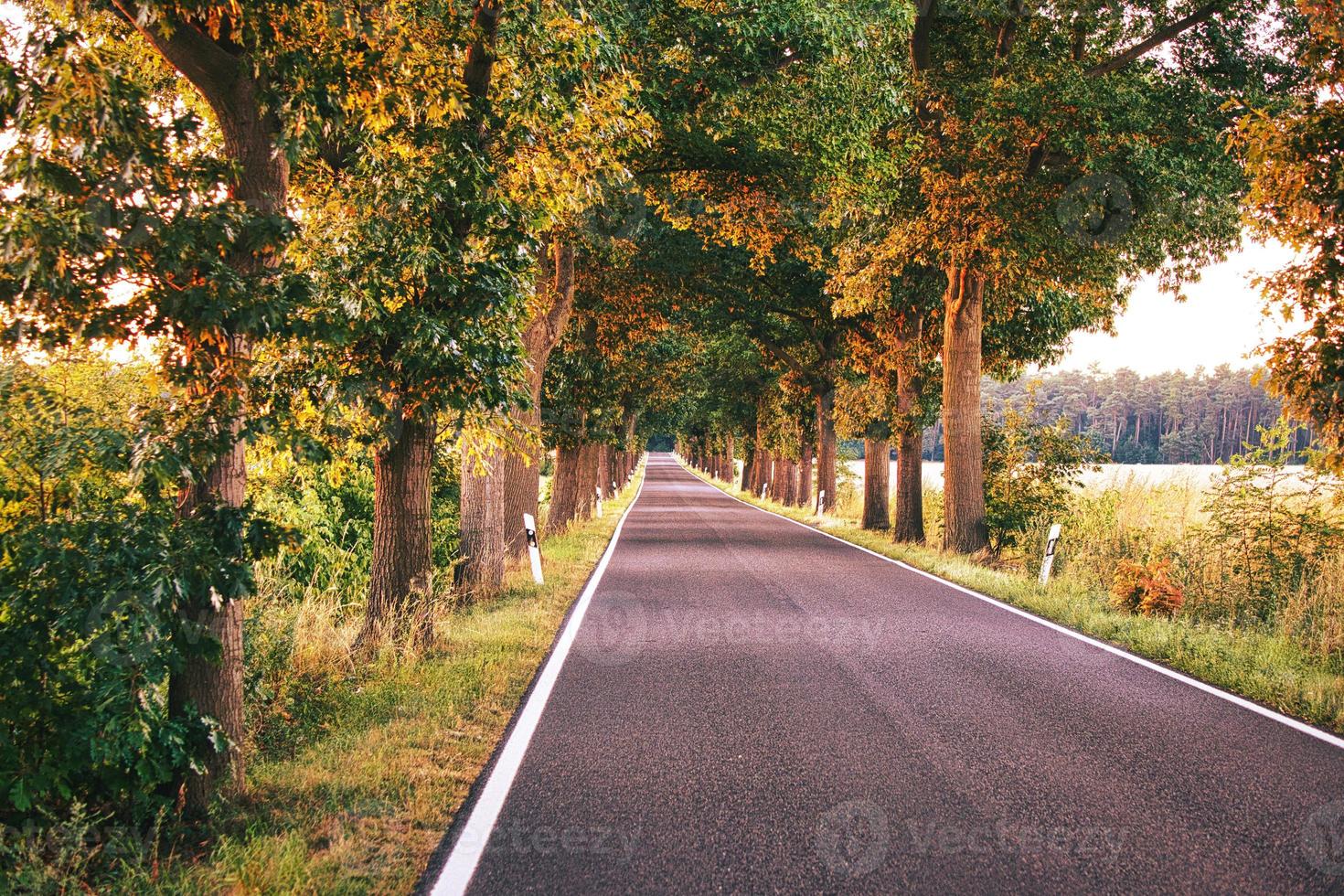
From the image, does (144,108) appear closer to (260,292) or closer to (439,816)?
(260,292)

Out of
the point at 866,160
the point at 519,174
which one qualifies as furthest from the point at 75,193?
the point at 866,160

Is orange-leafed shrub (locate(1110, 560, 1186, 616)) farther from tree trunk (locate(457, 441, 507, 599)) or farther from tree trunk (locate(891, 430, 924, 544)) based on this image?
tree trunk (locate(891, 430, 924, 544))

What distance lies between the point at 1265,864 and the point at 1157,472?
1783 cm

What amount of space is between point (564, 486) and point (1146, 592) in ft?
46.6

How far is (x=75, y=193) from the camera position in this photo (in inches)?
140

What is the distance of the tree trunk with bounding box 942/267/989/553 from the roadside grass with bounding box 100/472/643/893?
10.0 metres

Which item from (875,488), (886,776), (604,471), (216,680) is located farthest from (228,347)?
(604,471)

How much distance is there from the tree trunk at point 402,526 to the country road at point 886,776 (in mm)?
1602

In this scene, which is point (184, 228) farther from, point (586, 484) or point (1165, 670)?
point (586, 484)

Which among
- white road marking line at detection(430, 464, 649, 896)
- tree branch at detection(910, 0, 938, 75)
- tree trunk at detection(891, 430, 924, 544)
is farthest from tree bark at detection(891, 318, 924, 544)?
white road marking line at detection(430, 464, 649, 896)

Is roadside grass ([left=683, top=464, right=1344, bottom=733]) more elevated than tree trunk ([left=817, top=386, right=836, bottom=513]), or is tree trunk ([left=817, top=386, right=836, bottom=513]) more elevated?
tree trunk ([left=817, top=386, right=836, bottom=513])

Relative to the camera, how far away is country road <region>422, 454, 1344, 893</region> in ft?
11.8

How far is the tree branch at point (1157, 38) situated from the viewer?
41.4 feet

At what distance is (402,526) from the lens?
27.3 ft
